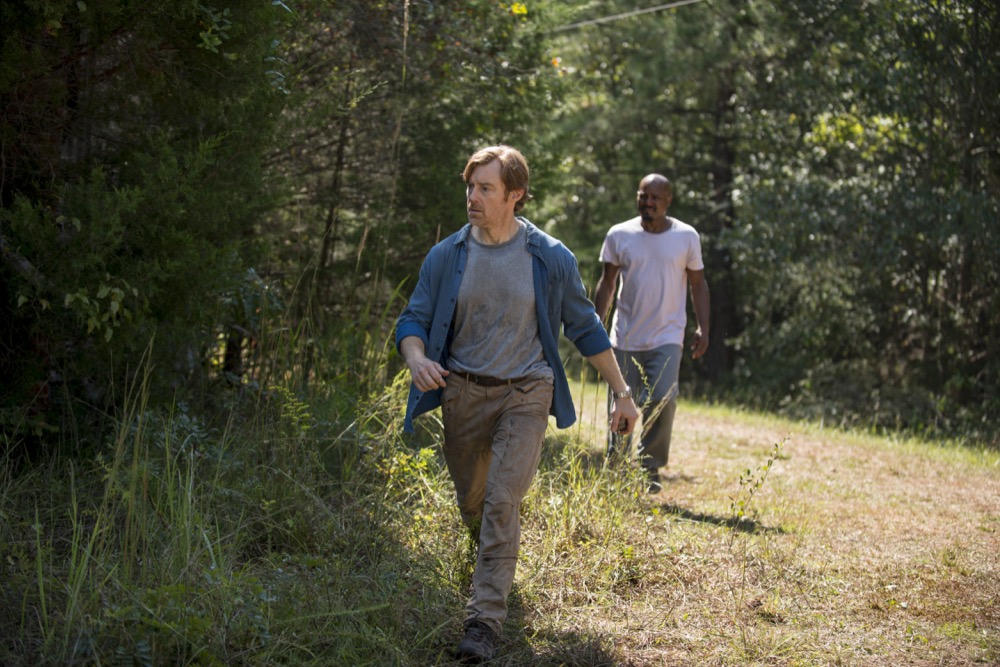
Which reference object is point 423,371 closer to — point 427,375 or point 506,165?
point 427,375

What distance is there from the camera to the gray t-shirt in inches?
191

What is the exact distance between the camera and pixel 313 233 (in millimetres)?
9469

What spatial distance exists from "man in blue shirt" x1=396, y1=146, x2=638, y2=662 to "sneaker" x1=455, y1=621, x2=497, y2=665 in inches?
12.9

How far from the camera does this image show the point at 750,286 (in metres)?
21.7

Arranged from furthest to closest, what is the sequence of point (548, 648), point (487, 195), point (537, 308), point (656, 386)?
point (656, 386) < point (537, 308) < point (487, 195) < point (548, 648)

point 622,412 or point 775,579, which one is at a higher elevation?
point 622,412

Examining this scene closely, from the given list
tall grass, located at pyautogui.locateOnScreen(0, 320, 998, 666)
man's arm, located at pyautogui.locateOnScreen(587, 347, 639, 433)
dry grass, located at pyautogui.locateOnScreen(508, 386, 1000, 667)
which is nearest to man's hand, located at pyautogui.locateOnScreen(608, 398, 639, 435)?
man's arm, located at pyautogui.locateOnScreen(587, 347, 639, 433)

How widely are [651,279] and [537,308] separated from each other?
111 inches

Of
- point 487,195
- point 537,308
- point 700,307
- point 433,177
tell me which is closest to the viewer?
point 487,195

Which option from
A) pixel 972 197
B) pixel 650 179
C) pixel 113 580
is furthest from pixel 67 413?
pixel 972 197

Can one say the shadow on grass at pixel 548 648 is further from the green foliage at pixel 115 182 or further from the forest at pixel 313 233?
the green foliage at pixel 115 182

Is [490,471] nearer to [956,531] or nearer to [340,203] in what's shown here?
[956,531]

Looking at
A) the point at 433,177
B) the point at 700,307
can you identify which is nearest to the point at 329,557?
the point at 700,307

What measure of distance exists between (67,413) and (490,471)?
8.14 ft
